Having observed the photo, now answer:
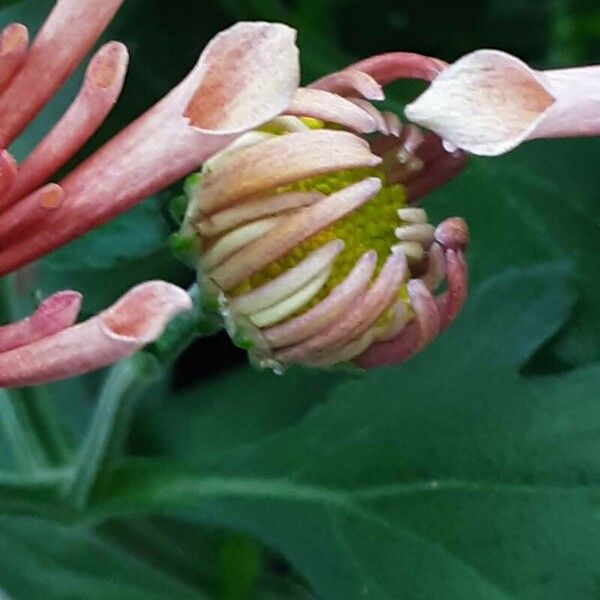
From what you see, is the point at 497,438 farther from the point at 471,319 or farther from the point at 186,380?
the point at 186,380

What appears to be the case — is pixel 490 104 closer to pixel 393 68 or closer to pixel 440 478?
pixel 393 68

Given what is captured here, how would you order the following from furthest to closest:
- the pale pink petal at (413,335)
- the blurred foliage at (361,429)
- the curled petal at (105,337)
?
the blurred foliage at (361,429) < the pale pink petal at (413,335) < the curled petal at (105,337)

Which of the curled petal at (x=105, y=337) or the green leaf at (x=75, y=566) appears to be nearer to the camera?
the curled petal at (x=105, y=337)

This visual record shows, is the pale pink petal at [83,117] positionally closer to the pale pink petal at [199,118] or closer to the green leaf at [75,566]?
the pale pink petal at [199,118]

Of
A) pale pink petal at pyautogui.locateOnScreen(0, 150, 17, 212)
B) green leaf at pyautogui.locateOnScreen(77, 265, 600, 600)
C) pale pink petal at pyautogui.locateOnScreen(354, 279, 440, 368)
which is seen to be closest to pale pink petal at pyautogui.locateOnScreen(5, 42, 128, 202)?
pale pink petal at pyautogui.locateOnScreen(0, 150, 17, 212)

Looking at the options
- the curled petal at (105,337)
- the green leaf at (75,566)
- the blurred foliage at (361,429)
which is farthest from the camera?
the green leaf at (75,566)

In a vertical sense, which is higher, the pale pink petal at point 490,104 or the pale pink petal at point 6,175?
the pale pink petal at point 6,175

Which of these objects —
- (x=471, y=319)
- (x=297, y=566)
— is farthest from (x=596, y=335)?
(x=297, y=566)

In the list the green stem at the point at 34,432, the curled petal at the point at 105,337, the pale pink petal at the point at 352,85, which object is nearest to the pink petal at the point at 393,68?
the pale pink petal at the point at 352,85
